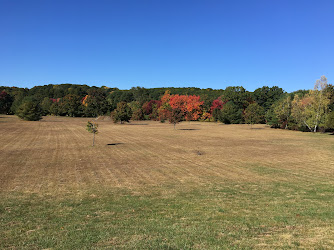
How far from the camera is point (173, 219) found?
10641mm

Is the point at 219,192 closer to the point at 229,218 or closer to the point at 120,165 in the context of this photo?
the point at 229,218

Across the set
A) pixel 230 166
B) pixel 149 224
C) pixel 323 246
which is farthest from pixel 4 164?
pixel 323 246

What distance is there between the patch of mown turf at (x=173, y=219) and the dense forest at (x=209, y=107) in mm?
64071

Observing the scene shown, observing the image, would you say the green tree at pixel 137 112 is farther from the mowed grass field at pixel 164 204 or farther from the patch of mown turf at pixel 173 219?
the patch of mown turf at pixel 173 219

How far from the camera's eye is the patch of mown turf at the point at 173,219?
27.1 feet

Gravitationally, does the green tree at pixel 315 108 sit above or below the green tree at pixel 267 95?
below

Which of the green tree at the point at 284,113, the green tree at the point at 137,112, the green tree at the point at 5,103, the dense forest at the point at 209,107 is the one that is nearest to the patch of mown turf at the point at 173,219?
the dense forest at the point at 209,107

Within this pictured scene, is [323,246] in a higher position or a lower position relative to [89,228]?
higher

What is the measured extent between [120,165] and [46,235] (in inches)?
605

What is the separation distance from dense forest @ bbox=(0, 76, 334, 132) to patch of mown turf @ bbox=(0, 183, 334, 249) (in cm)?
6407

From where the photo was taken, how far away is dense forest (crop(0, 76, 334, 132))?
74.8 m

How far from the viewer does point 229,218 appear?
35.3ft

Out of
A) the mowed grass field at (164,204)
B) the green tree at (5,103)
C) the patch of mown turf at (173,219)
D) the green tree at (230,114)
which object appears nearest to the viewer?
the patch of mown turf at (173,219)

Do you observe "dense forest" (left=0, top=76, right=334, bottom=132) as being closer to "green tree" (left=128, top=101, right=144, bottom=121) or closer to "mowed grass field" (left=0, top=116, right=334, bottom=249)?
"green tree" (left=128, top=101, right=144, bottom=121)
